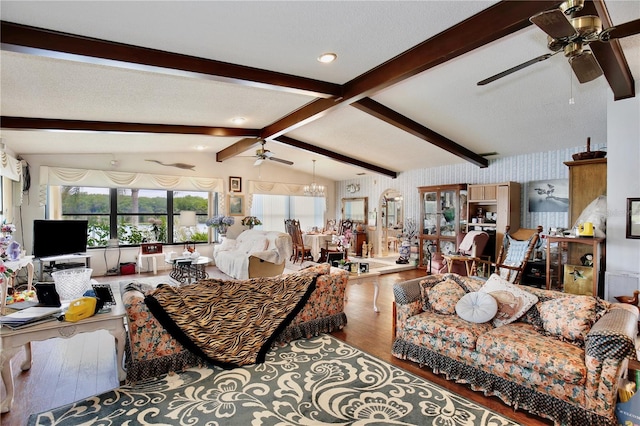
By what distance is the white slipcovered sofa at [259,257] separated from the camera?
5.96 meters

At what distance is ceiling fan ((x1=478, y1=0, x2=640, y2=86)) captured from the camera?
1.76 metres

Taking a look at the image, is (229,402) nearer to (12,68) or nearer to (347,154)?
(12,68)

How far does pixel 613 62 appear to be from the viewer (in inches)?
116

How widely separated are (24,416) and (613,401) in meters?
3.80

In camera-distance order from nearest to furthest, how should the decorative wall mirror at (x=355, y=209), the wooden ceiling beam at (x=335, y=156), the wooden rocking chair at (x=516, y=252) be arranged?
the wooden rocking chair at (x=516, y=252), the wooden ceiling beam at (x=335, y=156), the decorative wall mirror at (x=355, y=209)

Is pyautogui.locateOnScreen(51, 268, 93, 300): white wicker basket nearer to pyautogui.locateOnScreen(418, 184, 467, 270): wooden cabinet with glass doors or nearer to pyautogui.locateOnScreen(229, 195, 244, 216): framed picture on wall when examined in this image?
pyautogui.locateOnScreen(229, 195, 244, 216): framed picture on wall

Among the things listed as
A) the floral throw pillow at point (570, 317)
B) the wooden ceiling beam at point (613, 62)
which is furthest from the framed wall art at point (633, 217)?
the floral throw pillow at point (570, 317)

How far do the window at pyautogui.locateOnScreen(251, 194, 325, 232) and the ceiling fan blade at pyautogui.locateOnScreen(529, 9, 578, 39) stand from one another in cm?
791

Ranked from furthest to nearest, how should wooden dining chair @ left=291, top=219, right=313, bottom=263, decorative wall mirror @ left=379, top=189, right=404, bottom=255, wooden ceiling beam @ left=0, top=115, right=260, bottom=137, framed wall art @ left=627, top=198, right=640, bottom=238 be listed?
1. decorative wall mirror @ left=379, top=189, right=404, bottom=255
2. wooden dining chair @ left=291, top=219, right=313, bottom=263
3. wooden ceiling beam @ left=0, top=115, right=260, bottom=137
4. framed wall art @ left=627, top=198, right=640, bottom=238

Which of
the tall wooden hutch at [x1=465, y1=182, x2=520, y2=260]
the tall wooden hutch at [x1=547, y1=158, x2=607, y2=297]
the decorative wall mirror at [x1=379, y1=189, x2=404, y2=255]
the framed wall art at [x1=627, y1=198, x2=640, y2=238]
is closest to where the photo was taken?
the framed wall art at [x1=627, y1=198, x2=640, y2=238]

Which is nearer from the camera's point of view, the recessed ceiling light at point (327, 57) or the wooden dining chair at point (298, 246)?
the recessed ceiling light at point (327, 57)

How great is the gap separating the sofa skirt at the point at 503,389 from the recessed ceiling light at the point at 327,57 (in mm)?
2735

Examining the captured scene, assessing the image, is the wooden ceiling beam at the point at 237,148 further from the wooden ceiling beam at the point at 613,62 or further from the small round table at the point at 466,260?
the wooden ceiling beam at the point at 613,62

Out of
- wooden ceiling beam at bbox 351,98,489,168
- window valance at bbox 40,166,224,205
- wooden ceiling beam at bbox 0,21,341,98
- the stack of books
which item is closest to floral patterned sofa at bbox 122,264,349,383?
the stack of books
